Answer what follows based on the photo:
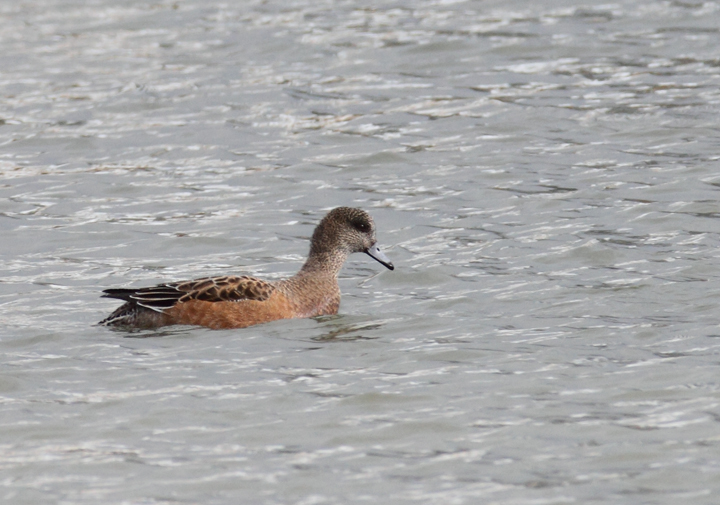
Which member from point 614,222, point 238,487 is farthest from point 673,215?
point 238,487

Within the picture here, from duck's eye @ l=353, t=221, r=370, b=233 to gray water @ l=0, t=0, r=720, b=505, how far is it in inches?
22.9

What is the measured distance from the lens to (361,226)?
1055cm

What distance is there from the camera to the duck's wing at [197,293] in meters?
9.51

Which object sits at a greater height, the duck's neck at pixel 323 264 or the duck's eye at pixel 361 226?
the duck's eye at pixel 361 226

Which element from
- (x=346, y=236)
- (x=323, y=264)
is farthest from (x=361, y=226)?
(x=323, y=264)

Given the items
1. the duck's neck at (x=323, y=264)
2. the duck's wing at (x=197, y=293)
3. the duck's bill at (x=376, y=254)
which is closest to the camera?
the duck's wing at (x=197, y=293)

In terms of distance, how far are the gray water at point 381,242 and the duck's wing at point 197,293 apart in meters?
0.27

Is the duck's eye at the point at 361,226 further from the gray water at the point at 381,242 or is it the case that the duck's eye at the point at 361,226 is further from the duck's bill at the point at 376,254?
the gray water at the point at 381,242

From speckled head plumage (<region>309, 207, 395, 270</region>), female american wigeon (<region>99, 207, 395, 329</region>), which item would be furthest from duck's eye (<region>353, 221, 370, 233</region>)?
female american wigeon (<region>99, 207, 395, 329</region>)

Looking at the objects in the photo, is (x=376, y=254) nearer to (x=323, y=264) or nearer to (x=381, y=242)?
(x=323, y=264)

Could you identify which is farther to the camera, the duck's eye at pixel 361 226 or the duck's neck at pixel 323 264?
the duck's eye at pixel 361 226

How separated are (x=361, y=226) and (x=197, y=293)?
5.44ft

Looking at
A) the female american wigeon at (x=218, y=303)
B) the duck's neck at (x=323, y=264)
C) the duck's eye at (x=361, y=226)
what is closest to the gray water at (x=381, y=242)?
the female american wigeon at (x=218, y=303)

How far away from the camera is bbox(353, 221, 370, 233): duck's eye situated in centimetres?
1055
